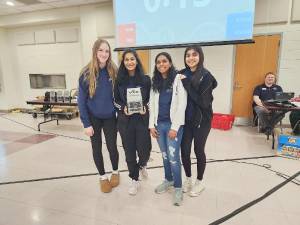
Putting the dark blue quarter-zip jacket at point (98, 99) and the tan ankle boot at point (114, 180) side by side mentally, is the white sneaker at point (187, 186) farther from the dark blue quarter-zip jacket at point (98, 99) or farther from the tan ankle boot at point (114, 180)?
the dark blue quarter-zip jacket at point (98, 99)

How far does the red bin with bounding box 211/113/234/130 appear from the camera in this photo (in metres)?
4.46

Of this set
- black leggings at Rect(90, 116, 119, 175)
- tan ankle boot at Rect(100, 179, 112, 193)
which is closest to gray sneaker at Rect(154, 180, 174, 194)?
tan ankle boot at Rect(100, 179, 112, 193)

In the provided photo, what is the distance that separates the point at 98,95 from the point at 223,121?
3.12 meters

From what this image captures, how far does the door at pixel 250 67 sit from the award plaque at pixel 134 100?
3.39 m

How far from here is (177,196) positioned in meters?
2.05

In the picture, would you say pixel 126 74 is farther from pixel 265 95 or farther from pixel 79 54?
pixel 79 54

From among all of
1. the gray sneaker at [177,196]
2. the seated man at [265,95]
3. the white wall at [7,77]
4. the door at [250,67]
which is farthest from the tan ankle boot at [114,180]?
the white wall at [7,77]

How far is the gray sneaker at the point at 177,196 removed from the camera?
2.03 m

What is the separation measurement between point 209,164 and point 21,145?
3.07 metres

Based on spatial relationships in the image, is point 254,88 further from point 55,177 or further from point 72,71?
point 72,71

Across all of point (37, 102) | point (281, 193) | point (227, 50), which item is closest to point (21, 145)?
point (37, 102)

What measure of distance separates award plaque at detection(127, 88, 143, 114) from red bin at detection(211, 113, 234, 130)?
9.72ft

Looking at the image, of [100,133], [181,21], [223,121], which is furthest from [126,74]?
[223,121]

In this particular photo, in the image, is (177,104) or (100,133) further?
(100,133)
